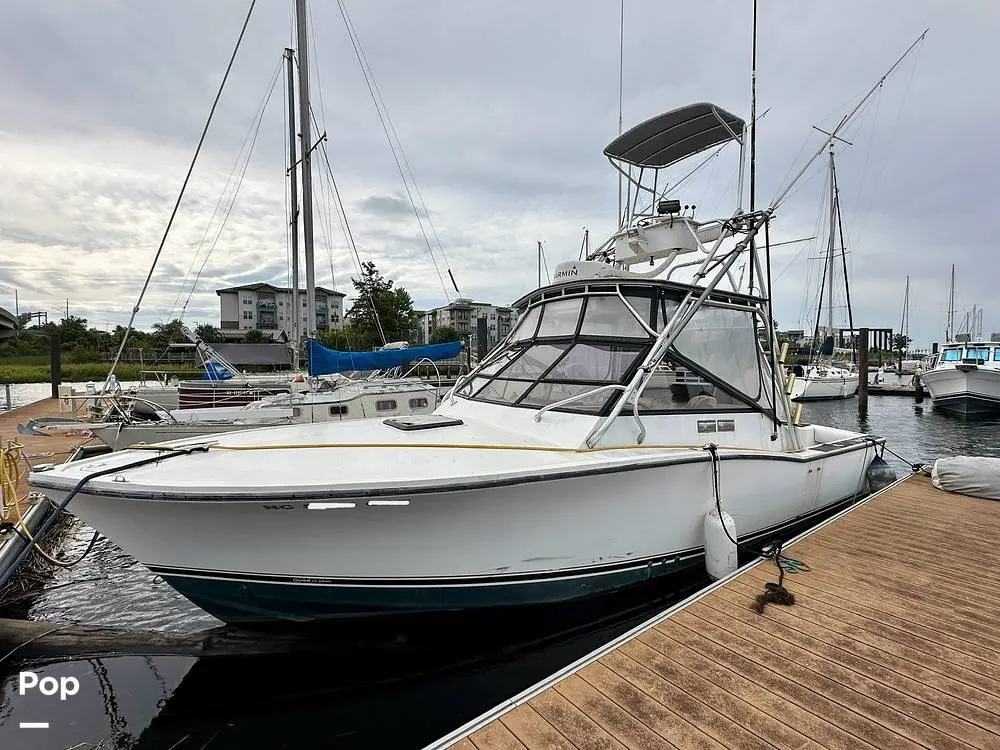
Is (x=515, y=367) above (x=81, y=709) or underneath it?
above

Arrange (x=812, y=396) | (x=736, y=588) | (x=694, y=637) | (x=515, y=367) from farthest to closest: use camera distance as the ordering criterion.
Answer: (x=812, y=396) → (x=515, y=367) → (x=736, y=588) → (x=694, y=637)

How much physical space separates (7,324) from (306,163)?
309 inches

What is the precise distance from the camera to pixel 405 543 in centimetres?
345

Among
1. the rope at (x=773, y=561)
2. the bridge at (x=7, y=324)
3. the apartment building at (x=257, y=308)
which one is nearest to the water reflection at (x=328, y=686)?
the rope at (x=773, y=561)

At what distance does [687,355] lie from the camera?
4996 mm

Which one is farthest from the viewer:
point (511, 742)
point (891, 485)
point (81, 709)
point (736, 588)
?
point (891, 485)

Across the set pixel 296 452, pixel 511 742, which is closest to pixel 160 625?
pixel 296 452

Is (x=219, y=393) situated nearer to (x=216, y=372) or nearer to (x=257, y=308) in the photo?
(x=216, y=372)

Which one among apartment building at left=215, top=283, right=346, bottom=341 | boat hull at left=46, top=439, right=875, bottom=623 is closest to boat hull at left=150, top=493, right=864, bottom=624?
boat hull at left=46, top=439, right=875, bottom=623

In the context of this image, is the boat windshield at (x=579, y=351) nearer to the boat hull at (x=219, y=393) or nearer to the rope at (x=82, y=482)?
the rope at (x=82, y=482)

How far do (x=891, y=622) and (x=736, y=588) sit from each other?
92 cm

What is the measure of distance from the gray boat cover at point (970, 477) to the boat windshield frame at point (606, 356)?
340 cm

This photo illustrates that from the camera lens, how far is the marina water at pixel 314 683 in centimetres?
326

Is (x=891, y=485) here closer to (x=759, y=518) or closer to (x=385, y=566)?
(x=759, y=518)
